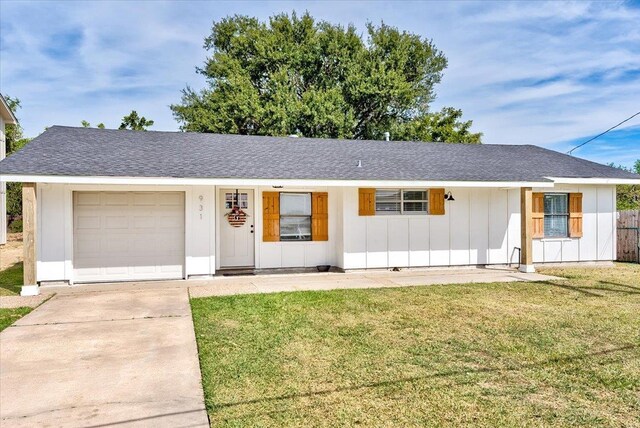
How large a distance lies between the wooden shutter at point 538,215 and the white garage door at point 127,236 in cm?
927

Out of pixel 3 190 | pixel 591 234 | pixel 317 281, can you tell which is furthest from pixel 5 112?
pixel 591 234

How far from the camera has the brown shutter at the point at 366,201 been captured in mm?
10688

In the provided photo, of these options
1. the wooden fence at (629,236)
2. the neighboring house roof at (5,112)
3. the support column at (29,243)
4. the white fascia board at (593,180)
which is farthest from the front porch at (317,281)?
the neighboring house roof at (5,112)

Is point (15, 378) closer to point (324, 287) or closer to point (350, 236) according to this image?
point (324, 287)

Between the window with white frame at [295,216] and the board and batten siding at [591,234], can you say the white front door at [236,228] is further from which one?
the board and batten siding at [591,234]

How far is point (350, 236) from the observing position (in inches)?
419

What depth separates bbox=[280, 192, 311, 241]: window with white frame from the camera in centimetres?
1087

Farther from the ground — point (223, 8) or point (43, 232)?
point (223, 8)

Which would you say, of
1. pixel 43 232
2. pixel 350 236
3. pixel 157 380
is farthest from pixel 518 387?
pixel 43 232

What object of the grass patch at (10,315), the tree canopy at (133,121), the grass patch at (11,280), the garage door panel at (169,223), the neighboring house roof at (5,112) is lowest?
the grass patch at (11,280)

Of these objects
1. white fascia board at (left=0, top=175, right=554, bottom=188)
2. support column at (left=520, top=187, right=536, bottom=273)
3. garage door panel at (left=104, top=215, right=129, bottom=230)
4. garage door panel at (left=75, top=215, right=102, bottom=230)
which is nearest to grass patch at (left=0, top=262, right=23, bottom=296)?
garage door panel at (left=75, top=215, right=102, bottom=230)

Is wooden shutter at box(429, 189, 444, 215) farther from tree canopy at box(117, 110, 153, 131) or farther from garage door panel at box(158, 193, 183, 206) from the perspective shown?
tree canopy at box(117, 110, 153, 131)

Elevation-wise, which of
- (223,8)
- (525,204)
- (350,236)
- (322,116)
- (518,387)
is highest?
(223,8)

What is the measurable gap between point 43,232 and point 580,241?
13.5m
